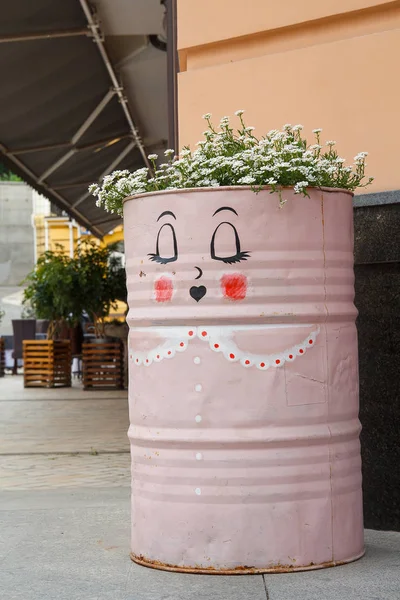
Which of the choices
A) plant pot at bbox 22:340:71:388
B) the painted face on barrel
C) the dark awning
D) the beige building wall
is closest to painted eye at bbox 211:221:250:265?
the painted face on barrel

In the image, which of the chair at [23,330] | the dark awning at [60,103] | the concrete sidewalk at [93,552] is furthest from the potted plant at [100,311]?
the concrete sidewalk at [93,552]

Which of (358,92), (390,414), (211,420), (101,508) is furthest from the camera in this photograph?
(101,508)

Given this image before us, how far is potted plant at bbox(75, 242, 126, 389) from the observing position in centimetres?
1593

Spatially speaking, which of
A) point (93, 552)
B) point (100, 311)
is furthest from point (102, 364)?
point (93, 552)

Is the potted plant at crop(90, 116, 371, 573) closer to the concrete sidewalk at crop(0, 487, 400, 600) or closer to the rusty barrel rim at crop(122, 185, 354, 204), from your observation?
the rusty barrel rim at crop(122, 185, 354, 204)

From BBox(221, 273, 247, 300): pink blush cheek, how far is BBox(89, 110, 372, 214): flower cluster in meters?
0.34

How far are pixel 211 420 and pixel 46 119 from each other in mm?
8113

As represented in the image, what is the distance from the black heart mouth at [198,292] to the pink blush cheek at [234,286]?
0.08 meters

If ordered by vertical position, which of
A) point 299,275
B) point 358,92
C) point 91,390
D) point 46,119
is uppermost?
point 46,119

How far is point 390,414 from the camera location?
16.3ft

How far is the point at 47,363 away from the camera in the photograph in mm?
16875

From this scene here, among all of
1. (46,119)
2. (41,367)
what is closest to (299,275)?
(46,119)

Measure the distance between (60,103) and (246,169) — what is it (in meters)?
7.63

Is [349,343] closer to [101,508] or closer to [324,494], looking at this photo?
[324,494]
